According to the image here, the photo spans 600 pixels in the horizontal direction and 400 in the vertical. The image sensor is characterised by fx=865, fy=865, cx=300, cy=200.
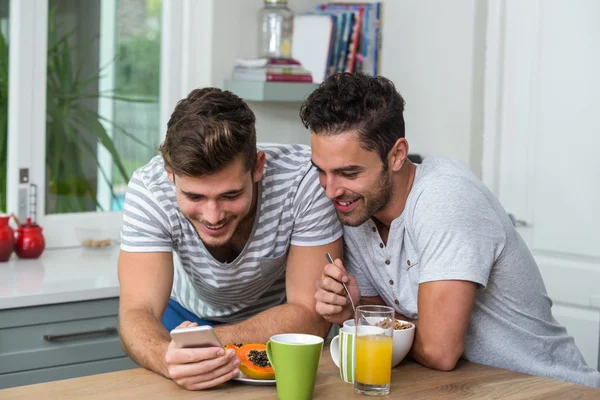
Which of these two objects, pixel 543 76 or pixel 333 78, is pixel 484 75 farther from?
pixel 333 78

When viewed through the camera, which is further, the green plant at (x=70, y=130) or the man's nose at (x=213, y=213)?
the green plant at (x=70, y=130)

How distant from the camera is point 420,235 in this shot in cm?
185

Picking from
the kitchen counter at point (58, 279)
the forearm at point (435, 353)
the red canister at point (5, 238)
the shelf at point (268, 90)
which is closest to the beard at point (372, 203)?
the forearm at point (435, 353)

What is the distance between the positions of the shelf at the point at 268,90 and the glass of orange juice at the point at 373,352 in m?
2.05

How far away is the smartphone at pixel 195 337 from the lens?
5.19 ft

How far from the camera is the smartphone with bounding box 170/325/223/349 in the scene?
1.58 meters

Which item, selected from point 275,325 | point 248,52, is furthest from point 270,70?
point 275,325

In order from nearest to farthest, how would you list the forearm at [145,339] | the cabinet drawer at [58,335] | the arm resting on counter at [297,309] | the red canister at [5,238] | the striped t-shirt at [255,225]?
1. the forearm at [145,339]
2. the arm resting on counter at [297,309]
3. the striped t-shirt at [255,225]
4. the cabinet drawer at [58,335]
5. the red canister at [5,238]

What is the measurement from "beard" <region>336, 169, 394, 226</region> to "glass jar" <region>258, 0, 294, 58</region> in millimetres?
1932

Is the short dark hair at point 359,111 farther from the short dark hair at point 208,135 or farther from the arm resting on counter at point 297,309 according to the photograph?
the arm resting on counter at point 297,309

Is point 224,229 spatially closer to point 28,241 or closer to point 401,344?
point 401,344

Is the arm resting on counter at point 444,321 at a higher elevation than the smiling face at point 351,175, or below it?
below

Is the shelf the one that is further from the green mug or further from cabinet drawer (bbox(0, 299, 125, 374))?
the green mug

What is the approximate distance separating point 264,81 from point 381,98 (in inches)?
65.2
